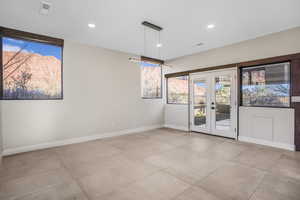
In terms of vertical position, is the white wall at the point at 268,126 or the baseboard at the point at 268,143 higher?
the white wall at the point at 268,126

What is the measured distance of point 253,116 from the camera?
4363mm

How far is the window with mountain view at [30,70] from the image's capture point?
3.60m

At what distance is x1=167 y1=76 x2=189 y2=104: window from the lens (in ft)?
20.5

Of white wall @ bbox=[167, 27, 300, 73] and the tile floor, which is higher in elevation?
white wall @ bbox=[167, 27, 300, 73]

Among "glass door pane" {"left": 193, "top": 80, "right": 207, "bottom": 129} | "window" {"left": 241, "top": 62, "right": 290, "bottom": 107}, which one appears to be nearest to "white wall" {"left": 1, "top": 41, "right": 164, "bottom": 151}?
"glass door pane" {"left": 193, "top": 80, "right": 207, "bottom": 129}

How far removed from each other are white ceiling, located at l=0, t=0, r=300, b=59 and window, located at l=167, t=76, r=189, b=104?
2149 mm

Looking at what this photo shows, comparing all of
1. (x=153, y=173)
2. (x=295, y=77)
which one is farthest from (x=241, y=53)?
(x=153, y=173)

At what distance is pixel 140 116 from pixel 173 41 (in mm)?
3139

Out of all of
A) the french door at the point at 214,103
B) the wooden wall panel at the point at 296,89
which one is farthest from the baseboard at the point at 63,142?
the wooden wall panel at the point at 296,89

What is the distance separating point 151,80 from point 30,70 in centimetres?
425

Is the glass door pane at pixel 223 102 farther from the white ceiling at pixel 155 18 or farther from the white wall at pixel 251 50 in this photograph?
the white ceiling at pixel 155 18

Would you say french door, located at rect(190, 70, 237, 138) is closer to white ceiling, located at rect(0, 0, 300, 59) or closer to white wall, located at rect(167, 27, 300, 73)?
white wall, located at rect(167, 27, 300, 73)

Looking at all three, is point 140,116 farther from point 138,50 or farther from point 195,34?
point 195,34

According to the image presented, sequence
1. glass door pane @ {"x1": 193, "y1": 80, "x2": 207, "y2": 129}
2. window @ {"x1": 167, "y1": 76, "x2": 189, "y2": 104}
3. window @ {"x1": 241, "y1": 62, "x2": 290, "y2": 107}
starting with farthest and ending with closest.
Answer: window @ {"x1": 167, "y1": 76, "x2": 189, "y2": 104}, glass door pane @ {"x1": 193, "y1": 80, "x2": 207, "y2": 129}, window @ {"x1": 241, "y1": 62, "x2": 290, "y2": 107}
